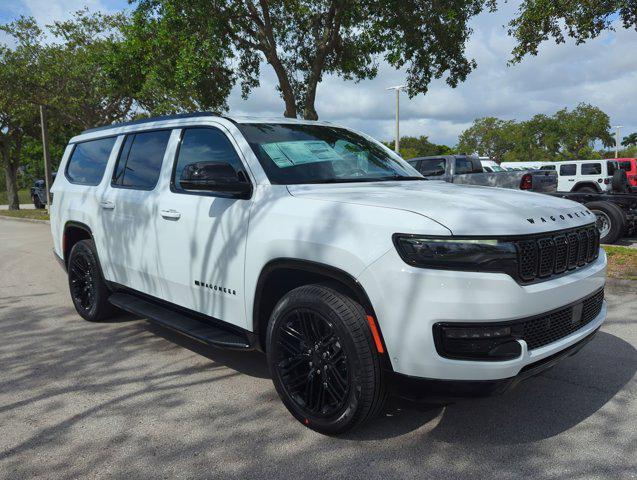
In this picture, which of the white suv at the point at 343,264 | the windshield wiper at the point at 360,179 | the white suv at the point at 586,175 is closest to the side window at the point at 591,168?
the white suv at the point at 586,175

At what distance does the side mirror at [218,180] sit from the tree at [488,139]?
80.1m

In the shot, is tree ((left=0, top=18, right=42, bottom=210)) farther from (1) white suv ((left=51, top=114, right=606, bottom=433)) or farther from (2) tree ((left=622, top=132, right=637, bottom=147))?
(2) tree ((left=622, top=132, right=637, bottom=147))

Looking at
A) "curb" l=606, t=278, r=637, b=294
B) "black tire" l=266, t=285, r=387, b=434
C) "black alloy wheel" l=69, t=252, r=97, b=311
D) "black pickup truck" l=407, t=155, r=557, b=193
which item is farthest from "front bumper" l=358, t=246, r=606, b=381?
"black pickup truck" l=407, t=155, r=557, b=193

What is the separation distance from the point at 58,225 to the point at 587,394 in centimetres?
522

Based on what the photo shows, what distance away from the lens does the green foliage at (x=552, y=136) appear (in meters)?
66.2

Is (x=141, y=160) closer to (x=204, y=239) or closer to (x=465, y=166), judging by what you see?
(x=204, y=239)

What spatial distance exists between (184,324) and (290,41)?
35.7 feet

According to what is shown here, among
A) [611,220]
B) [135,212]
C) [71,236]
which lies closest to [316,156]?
[135,212]

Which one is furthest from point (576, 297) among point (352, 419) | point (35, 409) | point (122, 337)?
point (122, 337)

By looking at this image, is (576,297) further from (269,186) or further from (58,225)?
(58,225)

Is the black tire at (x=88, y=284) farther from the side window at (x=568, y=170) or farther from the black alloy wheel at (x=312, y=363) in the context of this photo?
the side window at (x=568, y=170)

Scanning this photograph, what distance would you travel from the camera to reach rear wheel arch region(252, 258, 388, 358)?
8.85ft

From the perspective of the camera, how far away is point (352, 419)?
281cm

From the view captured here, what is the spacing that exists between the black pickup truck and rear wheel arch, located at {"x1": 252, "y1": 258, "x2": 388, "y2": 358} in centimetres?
847
